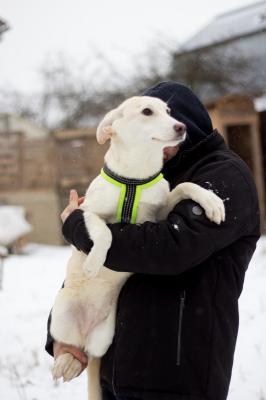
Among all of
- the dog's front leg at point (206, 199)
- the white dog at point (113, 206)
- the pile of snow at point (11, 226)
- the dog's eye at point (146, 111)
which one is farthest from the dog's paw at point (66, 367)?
the pile of snow at point (11, 226)

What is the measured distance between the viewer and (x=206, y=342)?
1.83 meters

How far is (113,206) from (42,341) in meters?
3.19

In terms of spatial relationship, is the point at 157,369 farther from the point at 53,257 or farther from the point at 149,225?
the point at 53,257

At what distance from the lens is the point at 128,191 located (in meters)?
2.21

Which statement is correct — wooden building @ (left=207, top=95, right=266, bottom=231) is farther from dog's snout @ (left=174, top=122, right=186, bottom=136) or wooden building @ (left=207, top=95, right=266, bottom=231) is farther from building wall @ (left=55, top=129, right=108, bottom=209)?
dog's snout @ (left=174, top=122, right=186, bottom=136)

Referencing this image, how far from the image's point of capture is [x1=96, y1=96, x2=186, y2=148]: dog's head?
7.58 ft

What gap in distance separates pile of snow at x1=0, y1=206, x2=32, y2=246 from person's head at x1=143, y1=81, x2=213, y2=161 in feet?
27.7

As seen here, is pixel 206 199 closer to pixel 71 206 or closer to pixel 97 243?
pixel 97 243

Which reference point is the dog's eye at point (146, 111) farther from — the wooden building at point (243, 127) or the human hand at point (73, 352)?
the wooden building at point (243, 127)

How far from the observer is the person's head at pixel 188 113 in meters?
2.28

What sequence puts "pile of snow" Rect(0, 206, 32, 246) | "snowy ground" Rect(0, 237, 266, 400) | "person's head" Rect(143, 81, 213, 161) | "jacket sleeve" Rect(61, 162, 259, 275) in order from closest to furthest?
1. "jacket sleeve" Rect(61, 162, 259, 275)
2. "person's head" Rect(143, 81, 213, 161)
3. "snowy ground" Rect(0, 237, 266, 400)
4. "pile of snow" Rect(0, 206, 32, 246)

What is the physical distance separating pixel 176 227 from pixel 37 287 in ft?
18.5

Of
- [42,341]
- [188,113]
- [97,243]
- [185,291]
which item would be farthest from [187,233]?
[42,341]

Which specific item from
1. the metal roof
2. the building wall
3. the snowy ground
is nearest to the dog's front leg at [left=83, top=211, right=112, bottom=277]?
the snowy ground
